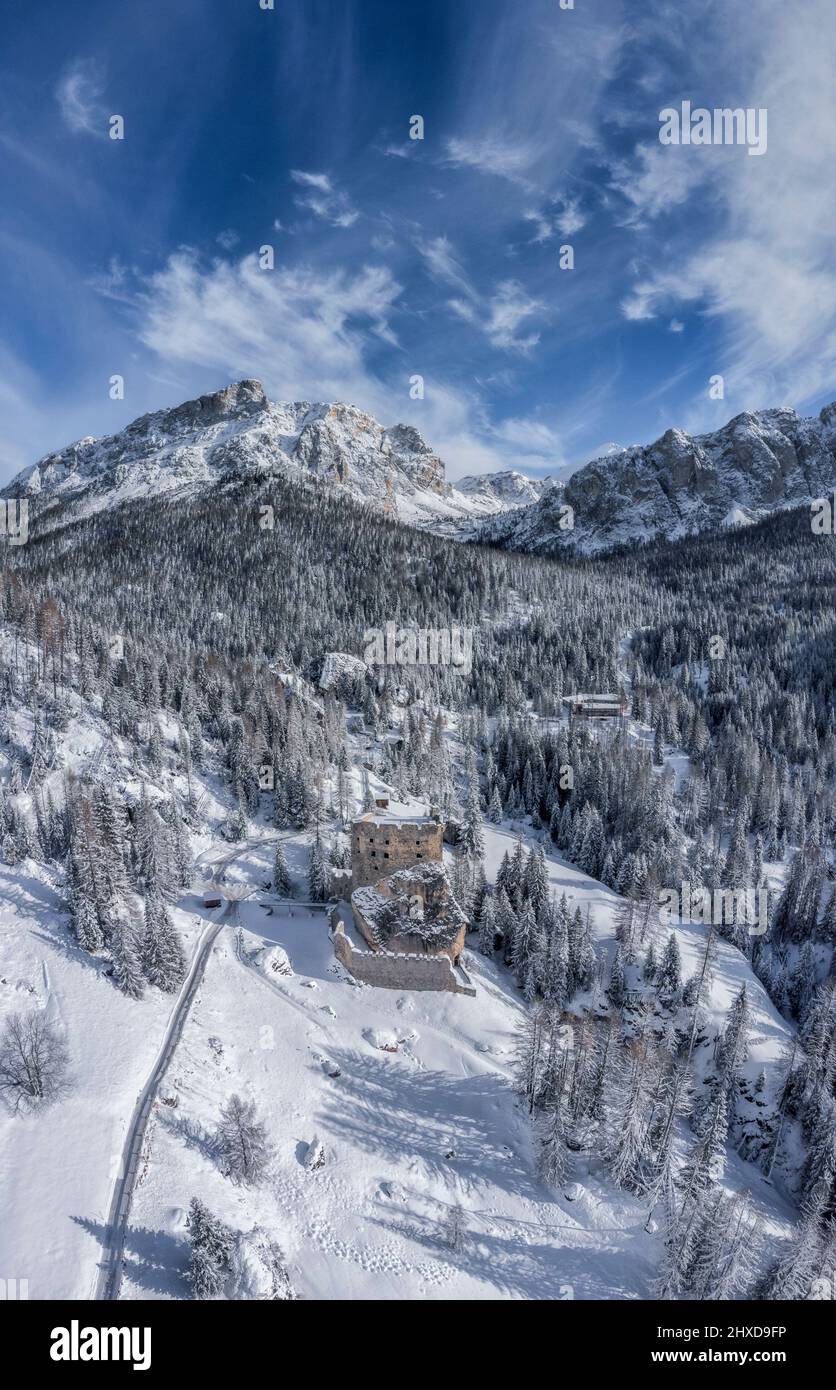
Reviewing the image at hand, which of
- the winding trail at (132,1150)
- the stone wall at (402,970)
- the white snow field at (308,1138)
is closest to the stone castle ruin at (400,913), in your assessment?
the stone wall at (402,970)

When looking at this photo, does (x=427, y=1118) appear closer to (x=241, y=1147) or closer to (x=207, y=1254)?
(x=241, y=1147)

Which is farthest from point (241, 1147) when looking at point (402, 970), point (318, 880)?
point (318, 880)

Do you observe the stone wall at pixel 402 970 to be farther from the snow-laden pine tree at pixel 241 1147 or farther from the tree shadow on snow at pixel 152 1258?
the tree shadow on snow at pixel 152 1258

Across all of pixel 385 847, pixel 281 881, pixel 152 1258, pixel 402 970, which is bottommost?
pixel 152 1258

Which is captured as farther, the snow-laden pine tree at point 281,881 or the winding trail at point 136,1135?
the snow-laden pine tree at point 281,881

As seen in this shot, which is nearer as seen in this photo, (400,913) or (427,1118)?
(427,1118)

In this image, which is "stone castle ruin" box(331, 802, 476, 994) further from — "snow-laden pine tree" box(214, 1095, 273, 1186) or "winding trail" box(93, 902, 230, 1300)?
"snow-laden pine tree" box(214, 1095, 273, 1186)

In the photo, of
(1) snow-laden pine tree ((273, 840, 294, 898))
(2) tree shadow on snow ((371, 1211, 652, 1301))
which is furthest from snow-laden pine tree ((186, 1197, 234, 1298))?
(1) snow-laden pine tree ((273, 840, 294, 898))
